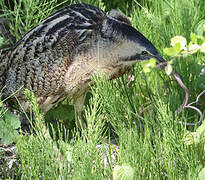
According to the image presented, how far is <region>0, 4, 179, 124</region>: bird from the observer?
256cm

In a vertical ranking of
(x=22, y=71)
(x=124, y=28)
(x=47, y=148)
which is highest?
(x=124, y=28)

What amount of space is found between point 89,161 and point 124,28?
1.11 m

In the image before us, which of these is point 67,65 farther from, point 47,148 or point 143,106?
point 47,148

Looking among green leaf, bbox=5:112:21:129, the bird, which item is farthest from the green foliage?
the bird

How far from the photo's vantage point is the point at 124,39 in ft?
8.32

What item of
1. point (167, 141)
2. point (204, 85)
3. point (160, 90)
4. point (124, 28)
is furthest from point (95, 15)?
point (167, 141)

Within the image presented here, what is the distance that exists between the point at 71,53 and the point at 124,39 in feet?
1.13

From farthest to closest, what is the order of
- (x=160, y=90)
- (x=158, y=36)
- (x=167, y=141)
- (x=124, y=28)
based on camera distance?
(x=158, y=36)
(x=160, y=90)
(x=124, y=28)
(x=167, y=141)

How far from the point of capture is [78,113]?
2.90 meters

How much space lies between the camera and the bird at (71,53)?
2561 mm

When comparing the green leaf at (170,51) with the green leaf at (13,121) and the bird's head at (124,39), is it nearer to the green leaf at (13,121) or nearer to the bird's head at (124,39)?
the bird's head at (124,39)

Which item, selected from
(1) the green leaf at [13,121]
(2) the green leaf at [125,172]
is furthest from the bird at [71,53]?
(2) the green leaf at [125,172]

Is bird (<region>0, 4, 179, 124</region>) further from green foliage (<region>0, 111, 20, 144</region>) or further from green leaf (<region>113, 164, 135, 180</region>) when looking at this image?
green leaf (<region>113, 164, 135, 180</region>)

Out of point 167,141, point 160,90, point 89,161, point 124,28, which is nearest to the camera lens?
point 89,161
